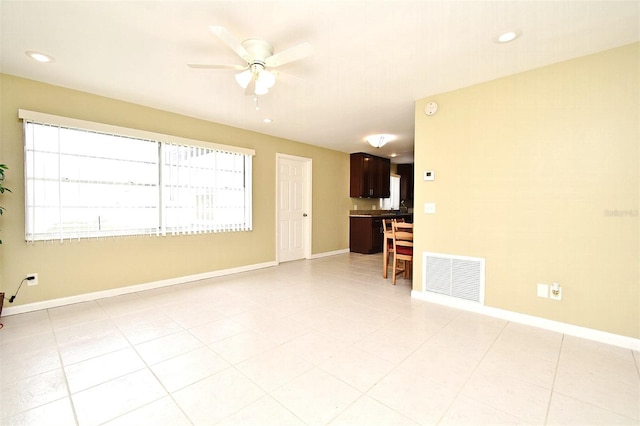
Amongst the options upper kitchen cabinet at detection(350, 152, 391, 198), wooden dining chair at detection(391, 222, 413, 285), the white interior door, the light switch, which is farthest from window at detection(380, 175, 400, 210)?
the light switch

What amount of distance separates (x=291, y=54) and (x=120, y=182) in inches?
114

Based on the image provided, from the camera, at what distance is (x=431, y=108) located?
3320 mm

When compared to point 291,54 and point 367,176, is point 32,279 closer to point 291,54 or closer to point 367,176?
point 291,54

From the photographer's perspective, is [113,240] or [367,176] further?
[367,176]

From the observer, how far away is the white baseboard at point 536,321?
2.28 m

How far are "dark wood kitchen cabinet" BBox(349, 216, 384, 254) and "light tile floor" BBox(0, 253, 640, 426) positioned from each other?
11.7 feet

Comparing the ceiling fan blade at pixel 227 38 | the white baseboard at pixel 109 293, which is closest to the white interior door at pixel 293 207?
the white baseboard at pixel 109 293

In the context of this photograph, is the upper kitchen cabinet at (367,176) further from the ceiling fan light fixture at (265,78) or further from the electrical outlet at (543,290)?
the ceiling fan light fixture at (265,78)

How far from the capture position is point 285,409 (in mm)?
1545

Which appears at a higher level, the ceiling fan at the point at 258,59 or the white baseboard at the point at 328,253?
the ceiling fan at the point at 258,59

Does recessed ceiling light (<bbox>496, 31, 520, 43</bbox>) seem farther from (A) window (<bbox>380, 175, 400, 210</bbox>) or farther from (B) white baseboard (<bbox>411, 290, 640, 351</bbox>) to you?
(A) window (<bbox>380, 175, 400, 210</bbox>)

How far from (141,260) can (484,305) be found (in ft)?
14.2

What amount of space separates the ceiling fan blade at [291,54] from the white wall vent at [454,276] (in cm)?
266

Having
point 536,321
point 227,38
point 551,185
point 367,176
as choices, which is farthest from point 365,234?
point 227,38
